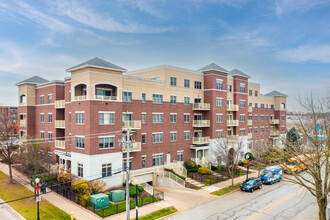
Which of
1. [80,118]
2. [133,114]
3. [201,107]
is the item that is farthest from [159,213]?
[201,107]

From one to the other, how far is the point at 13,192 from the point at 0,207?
14.8 feet

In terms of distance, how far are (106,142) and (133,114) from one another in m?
5.54

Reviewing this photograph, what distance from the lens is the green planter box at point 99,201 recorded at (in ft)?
70.6

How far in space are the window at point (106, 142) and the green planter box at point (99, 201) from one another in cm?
626

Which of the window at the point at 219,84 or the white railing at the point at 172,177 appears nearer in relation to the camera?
the white railing at the point at 172,177

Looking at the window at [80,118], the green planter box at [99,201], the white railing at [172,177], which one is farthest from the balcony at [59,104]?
the white railing at [172,177]

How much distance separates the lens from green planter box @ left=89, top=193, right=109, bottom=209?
848 inches

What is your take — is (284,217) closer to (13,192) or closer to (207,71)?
(207,71)

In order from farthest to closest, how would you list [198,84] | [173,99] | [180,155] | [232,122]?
[232,122] < [198,84] < [180,155] < [173,99]

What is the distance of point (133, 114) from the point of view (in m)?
30.9

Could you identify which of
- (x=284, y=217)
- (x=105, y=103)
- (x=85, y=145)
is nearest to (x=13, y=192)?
(x=85, y=145)

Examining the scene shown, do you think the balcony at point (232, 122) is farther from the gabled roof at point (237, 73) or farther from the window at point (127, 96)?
the window at point (127, 96)

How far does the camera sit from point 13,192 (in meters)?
26.1

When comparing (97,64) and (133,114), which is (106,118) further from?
(97,64)
